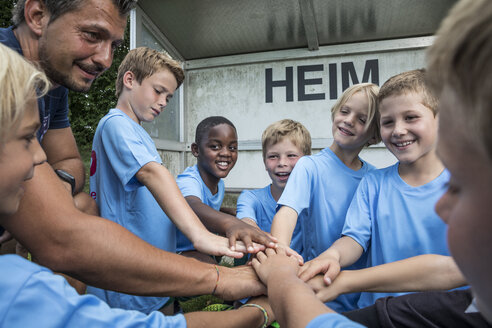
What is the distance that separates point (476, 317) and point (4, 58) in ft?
4.79

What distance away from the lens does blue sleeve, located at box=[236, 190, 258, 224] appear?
86.1 inches

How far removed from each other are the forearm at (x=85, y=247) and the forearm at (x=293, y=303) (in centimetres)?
34

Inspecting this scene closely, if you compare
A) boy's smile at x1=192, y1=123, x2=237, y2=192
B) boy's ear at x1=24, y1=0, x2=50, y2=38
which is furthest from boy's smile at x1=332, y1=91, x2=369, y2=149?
boy's ear at x1=24, y1=0, x2=50, y2=38

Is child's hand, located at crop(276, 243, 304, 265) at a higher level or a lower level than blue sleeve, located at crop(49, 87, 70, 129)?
lower

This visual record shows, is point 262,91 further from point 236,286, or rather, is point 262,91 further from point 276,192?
point 236,286

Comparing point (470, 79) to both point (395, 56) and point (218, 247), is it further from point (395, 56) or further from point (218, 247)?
point (395, 56)

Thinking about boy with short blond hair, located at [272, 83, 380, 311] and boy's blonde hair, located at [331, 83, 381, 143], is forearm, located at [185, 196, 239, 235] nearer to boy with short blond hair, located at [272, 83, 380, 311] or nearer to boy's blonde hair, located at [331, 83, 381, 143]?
boy with short blond hair, located at [272, 83, 380, 311]

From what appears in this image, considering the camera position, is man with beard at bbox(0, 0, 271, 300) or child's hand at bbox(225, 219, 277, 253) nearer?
man with beard at bbox(0, 0, 271, 300)

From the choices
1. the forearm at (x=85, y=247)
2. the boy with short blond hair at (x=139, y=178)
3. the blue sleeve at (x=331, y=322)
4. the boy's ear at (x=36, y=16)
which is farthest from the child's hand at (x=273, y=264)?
the boy's ear at (x=36, y=16)

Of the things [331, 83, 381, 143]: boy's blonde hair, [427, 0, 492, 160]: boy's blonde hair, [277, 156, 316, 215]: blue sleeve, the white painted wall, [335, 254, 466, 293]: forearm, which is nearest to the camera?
[427, 0, 492, 160]: boy's blonde hair

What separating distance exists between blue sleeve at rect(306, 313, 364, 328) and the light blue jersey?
1.01 metres

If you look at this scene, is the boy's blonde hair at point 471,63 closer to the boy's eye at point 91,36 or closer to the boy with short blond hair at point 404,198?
the boy with short blond hair at point 404,198

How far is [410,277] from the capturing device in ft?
3.95

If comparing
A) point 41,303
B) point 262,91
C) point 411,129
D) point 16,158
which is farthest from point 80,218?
point 262,91
